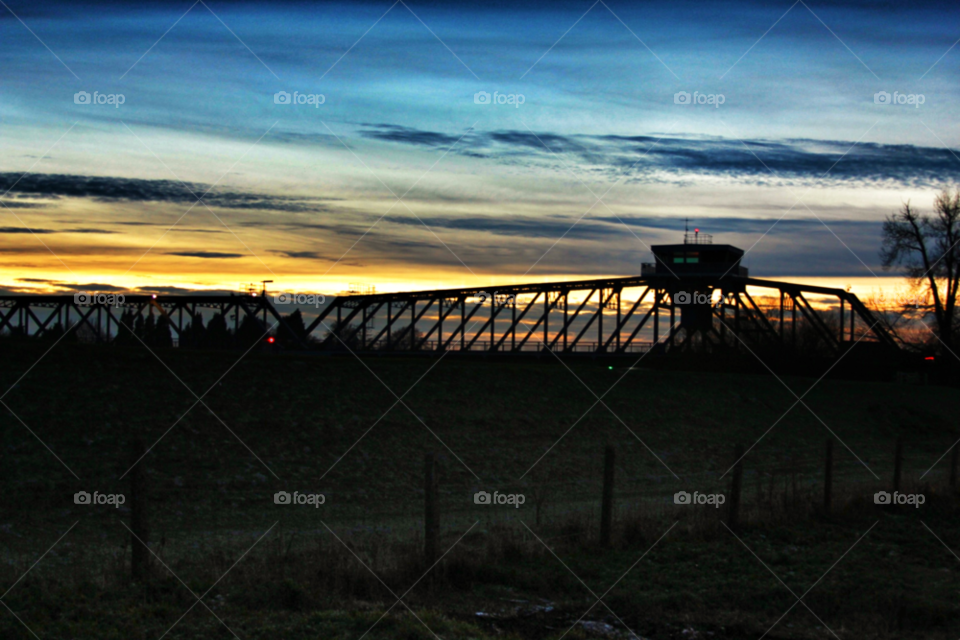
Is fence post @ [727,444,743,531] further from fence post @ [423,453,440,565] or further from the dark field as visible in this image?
fence post @ [423,453,440,565]

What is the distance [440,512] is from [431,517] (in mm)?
8456

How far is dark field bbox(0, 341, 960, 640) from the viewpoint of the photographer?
9461 millimetres

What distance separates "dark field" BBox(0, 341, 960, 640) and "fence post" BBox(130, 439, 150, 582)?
0.45ft

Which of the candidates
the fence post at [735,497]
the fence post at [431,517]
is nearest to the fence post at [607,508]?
Result: the fence post at [735,497]

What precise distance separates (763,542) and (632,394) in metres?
27.8

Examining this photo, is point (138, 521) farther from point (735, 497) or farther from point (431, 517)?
point (735, 497)

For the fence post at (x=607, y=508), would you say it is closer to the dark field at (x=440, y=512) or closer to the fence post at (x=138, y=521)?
the dark field at (x=440, y=512)

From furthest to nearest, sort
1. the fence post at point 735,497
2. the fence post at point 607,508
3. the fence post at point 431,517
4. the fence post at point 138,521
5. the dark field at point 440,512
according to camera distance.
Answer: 1. the fence post at point 735,497
2. the fence post at point 607,508
3. the fence post at point 431,517
4. the fence post at point 138,521
5. the dark field at point 440,512

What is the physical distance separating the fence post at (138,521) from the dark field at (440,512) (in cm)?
14

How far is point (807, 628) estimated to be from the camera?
30.9 ft

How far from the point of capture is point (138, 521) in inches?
406

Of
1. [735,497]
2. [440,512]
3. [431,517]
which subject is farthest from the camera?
[440,512]

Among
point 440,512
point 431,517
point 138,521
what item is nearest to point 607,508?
point 431,517

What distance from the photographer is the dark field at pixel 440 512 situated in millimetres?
9461
